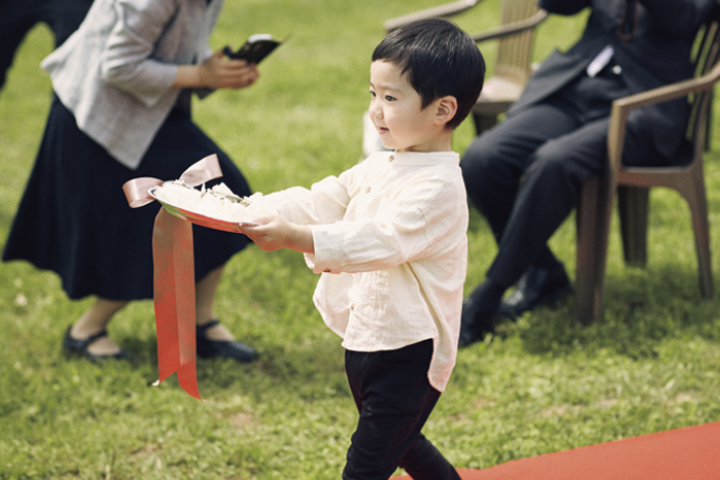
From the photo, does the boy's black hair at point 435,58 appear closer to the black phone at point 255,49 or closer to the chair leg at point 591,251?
the black phone at point 255,49

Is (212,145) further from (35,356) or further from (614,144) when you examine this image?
(614,144)

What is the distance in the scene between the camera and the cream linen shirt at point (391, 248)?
1.46 metres

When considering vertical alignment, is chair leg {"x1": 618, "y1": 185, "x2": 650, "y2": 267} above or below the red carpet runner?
below

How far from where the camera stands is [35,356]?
118 inches

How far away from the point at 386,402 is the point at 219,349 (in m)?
1.47

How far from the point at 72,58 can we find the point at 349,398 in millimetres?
1595

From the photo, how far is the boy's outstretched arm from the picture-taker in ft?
4.58

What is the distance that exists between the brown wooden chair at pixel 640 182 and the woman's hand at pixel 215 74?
58.3 inches

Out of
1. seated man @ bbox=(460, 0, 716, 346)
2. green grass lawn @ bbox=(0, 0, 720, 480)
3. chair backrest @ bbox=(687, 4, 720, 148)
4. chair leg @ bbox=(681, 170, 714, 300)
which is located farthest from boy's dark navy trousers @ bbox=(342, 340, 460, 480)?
chair backrest @ bbox=(687, 4, 720, 148)

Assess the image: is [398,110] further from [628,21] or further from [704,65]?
[704,65]

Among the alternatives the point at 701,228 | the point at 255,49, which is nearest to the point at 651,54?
the point at 701,228

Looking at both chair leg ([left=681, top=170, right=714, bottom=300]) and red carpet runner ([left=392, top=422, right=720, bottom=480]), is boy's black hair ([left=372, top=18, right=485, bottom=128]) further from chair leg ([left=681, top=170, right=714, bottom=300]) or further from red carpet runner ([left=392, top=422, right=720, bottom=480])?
chair leg ([left=681, top=170, right=714, bottom=300])

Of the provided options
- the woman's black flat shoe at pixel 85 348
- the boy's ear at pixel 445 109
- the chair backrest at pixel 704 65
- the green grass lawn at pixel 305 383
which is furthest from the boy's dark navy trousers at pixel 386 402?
the chair backrest at pixel 704 65

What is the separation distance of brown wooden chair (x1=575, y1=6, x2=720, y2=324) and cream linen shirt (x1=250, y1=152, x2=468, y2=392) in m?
1.57
